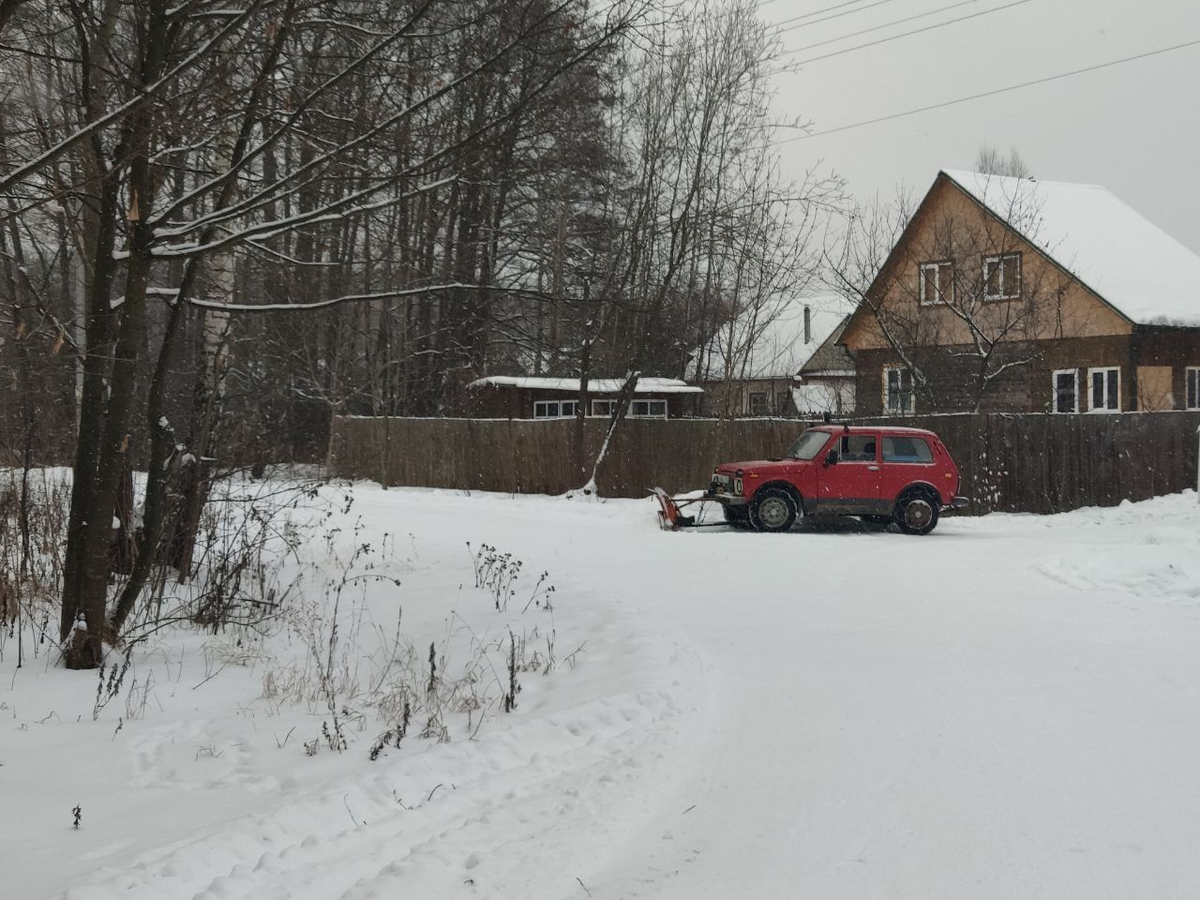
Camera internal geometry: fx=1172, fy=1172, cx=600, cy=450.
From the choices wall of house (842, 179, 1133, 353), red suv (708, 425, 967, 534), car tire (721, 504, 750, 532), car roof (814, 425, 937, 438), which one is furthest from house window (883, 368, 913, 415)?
car tire (721, 504, 750, 532)

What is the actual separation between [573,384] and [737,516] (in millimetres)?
16300

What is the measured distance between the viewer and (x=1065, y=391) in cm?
3297

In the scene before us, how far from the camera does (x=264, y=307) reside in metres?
8.91

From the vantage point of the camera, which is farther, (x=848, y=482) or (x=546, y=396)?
(x=546, y=396)

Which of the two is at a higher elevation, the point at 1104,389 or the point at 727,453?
the point at 1104,389

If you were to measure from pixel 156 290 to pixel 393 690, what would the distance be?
12.2ft

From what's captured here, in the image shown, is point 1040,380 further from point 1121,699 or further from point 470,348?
point 1121,699

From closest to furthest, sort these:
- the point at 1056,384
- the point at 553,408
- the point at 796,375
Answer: the point at 1056,384 → the point at 553,408 → the point at 796,375

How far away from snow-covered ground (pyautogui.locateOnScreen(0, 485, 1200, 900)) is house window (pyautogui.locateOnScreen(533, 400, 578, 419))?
84.4ft

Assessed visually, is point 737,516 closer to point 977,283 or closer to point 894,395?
point 977,283

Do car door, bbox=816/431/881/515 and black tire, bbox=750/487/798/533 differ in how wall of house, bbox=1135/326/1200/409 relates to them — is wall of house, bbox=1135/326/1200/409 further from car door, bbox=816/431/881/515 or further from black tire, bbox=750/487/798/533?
black tire, bbox=750/487/798/533

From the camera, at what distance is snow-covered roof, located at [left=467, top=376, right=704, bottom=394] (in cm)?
3369

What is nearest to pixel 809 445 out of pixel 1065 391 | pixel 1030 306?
pixel 1030 306

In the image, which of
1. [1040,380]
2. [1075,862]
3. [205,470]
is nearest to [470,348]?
[1040,380]
